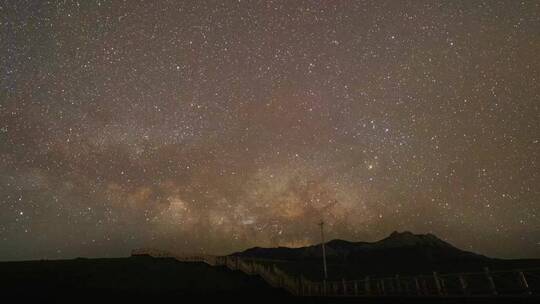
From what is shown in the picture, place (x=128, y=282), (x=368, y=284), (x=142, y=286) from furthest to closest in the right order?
(x=128, y=282)
(x=142, y=286)
(x=368, y=284)

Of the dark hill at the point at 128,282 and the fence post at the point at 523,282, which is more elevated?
the dark hill at the point at 128,282

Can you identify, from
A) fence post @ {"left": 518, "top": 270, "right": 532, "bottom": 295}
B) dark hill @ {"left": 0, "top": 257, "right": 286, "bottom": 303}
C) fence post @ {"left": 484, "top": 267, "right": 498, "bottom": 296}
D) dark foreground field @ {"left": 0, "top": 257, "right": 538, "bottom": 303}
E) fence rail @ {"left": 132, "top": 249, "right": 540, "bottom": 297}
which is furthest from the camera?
dark hill @ {"left": 0, "top": 257, "right": 286, "bottom": 303}

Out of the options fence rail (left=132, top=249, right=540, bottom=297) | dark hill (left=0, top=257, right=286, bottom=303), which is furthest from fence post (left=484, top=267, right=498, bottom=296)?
dark hill (left=0, top=257, right=286, bottom=303)

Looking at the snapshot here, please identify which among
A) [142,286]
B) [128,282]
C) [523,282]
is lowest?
[523,282]

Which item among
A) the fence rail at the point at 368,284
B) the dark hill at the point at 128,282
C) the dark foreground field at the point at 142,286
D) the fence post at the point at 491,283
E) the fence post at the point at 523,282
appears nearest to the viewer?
the fence post at the point at 523,282

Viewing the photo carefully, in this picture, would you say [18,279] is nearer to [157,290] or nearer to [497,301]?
[157,290]

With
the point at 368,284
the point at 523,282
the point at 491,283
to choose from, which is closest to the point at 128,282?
the point at 368,284

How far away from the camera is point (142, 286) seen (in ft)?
110

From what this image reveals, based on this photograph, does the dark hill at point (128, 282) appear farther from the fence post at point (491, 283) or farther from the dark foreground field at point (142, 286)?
the fence post at point (491, 283)

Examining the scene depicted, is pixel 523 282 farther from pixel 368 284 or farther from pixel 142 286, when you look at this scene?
pixel 142 286

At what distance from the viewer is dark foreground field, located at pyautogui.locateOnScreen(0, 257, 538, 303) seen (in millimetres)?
27719

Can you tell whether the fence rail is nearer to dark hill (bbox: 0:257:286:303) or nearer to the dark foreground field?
the dark foreground field

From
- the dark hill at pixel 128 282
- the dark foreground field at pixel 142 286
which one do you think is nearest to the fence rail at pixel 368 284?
the dark foreground field at pixel 142 286

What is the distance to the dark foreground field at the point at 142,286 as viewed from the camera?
90.9 feet
